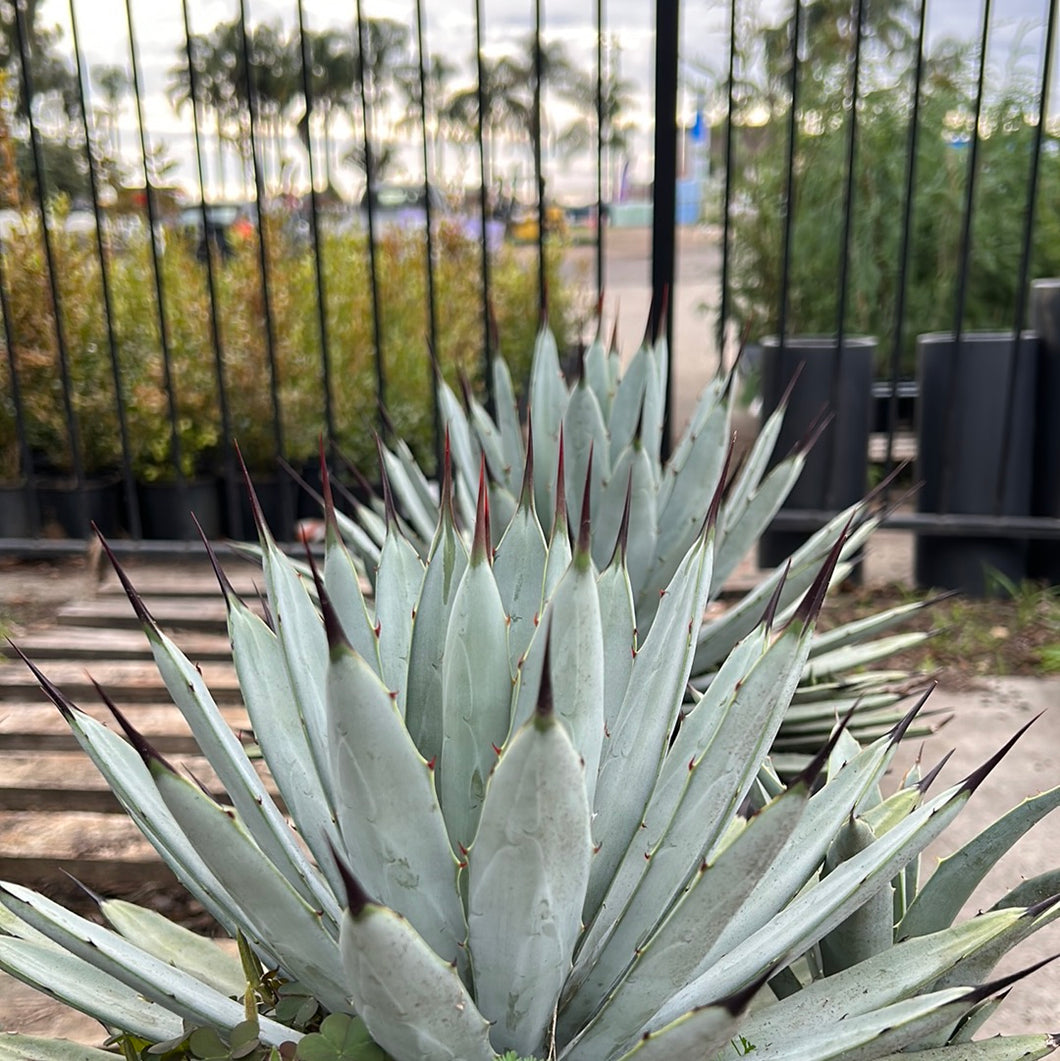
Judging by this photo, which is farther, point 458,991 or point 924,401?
point 924,401

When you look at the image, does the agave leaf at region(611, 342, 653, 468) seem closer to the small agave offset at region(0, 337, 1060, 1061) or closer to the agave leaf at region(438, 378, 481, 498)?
the agave leaf at region(438, 378, 481, 498)

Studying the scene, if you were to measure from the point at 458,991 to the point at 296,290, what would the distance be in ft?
15.5

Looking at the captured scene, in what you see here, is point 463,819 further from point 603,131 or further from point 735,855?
point 603,131

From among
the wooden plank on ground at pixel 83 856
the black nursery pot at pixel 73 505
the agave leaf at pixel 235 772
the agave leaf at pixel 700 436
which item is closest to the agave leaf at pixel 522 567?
the agave leaf at pixel 235 772

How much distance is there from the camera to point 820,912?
1.00 metres

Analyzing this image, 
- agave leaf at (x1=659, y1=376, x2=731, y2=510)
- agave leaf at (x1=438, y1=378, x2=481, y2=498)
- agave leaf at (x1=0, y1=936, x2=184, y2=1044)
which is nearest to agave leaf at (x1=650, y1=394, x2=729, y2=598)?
agave leaf at (x1=659, y1=376, x2=731, y2=510)

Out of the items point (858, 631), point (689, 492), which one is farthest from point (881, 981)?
point (689, 492)

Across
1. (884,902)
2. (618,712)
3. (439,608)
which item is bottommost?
(884,902)

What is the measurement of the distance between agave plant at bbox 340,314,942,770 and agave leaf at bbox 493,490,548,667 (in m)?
0.65

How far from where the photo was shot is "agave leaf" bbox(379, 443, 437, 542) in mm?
2125

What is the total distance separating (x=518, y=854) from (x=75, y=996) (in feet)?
1.73

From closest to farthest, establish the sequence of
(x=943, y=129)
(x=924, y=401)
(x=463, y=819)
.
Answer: (x=463, y=819) → (x=924, y=401) → (x=943, y=129)

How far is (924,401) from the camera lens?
12.2ft

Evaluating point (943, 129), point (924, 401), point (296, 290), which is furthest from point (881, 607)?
point (943, 129)
